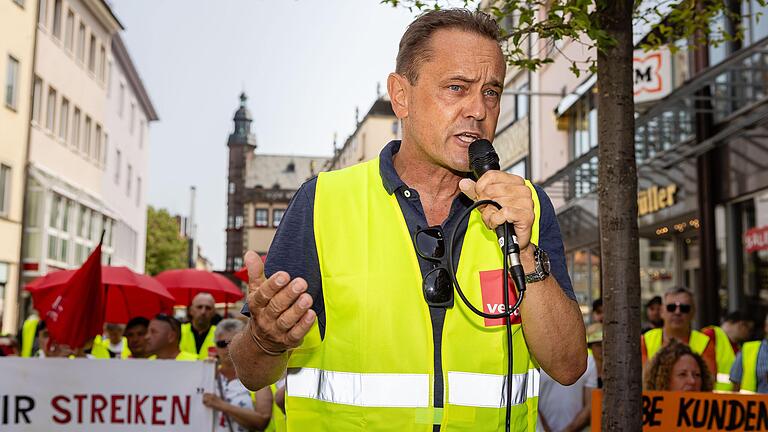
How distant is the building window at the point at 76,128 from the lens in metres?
Answer: 35.0

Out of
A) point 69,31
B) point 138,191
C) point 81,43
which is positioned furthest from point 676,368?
point 138,191

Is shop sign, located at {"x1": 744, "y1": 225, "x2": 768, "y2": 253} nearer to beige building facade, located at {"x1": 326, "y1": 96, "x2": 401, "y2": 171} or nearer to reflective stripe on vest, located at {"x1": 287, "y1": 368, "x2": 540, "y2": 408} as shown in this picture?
reflective stripe on vest, located at {"x1": 287, "y1": 368, "x2": 540, "y2": 408}

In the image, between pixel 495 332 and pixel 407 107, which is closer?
pixel 495 332

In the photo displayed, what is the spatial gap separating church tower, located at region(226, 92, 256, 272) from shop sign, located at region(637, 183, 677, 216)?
348 ft

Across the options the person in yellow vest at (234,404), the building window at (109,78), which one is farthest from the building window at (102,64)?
the person in yellow vest at (234,404)

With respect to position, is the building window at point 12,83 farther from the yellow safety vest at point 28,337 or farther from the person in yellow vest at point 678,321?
the person in yellow vest at point 678,321

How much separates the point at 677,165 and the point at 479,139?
1504cm

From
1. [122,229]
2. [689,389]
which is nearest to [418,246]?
[689,389]

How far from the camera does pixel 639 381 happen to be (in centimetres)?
520

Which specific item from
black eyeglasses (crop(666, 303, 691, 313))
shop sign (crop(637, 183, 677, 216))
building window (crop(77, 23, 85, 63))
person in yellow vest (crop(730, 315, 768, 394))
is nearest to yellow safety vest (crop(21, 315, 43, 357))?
black eyeglasses (crop(666, 303, 691, 313))

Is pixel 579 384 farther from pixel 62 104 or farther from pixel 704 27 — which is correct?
pixel 62 104

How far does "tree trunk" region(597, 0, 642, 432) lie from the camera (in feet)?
16.9

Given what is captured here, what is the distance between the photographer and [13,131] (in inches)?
1100

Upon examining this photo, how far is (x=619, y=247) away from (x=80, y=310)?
549 centimetres
